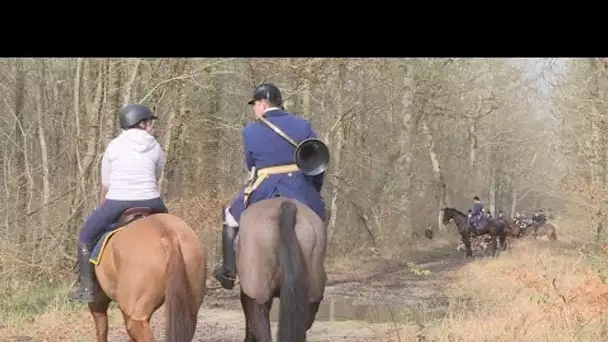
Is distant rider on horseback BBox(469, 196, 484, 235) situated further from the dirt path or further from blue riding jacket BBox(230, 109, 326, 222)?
blue riding jacket BBox(230, 109, 326, 222)

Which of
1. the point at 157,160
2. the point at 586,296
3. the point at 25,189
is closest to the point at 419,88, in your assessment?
the point at 25,189

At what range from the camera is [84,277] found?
7172 mm

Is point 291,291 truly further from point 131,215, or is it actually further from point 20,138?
point 20,138

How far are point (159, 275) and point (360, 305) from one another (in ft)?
29.6

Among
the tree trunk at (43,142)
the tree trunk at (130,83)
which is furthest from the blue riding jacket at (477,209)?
the tree trunk at (130,83)

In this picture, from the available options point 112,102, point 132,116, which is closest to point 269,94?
point 132,116

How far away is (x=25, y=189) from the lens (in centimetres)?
1723

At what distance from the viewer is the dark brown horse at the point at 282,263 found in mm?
6254

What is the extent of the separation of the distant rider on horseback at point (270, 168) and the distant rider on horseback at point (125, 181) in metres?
0.73

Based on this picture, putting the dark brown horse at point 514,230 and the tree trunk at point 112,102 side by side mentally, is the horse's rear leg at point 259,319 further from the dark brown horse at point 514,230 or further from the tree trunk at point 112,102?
the dark brown horse at point 514,230

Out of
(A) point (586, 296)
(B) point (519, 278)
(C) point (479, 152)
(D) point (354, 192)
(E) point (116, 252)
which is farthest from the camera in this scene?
(C) point (479, 152)

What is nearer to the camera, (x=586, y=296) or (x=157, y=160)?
(x=157, y=160)
